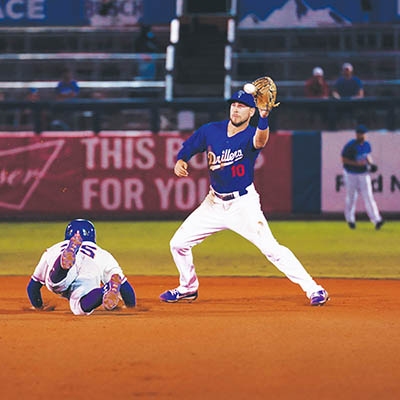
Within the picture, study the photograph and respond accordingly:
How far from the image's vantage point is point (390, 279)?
12.2m

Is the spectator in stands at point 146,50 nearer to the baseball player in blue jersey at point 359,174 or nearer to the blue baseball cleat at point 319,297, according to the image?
the baseball player in blue jersey at point 359,174

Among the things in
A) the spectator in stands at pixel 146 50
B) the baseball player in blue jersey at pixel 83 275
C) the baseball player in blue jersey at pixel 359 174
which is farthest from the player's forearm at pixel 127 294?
the spectator in stands at pixel 146 50

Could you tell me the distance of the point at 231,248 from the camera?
16266mm

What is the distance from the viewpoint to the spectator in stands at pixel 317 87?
21625 mm

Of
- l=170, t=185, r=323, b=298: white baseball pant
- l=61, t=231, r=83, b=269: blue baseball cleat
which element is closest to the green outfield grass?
l=170, t=185, r=323, b=298: white baseball pant

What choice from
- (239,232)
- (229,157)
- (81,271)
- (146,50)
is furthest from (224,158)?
(146,50)

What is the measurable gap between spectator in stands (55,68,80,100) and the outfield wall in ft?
4.89

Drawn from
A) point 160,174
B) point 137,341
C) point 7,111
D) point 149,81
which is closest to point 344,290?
point 137,341

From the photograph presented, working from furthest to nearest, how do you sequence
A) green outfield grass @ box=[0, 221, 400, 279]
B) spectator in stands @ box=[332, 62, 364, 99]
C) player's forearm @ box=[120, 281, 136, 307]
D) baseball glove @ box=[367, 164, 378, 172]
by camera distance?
1. spectator in stands @ box=[332, 62, 364, 99]
2. baseball glove @ box=[367, 164, 378, 172]
3. green outfield grass @ box=[0, 221, 400, 279]
4. player's forearm @ box=[120, 281, 136, 307]

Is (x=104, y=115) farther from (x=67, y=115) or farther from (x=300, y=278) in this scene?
(x=300, y=278)

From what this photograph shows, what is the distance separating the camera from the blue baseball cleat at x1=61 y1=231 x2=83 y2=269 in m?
8.13

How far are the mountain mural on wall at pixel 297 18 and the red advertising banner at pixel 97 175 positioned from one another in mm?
4792

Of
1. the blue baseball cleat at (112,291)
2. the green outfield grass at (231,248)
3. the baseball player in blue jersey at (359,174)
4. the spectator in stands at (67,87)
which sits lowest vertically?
the green outfield grass at (231,248)

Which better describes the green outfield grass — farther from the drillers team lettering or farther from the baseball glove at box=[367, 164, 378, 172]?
the drillers team lettering
